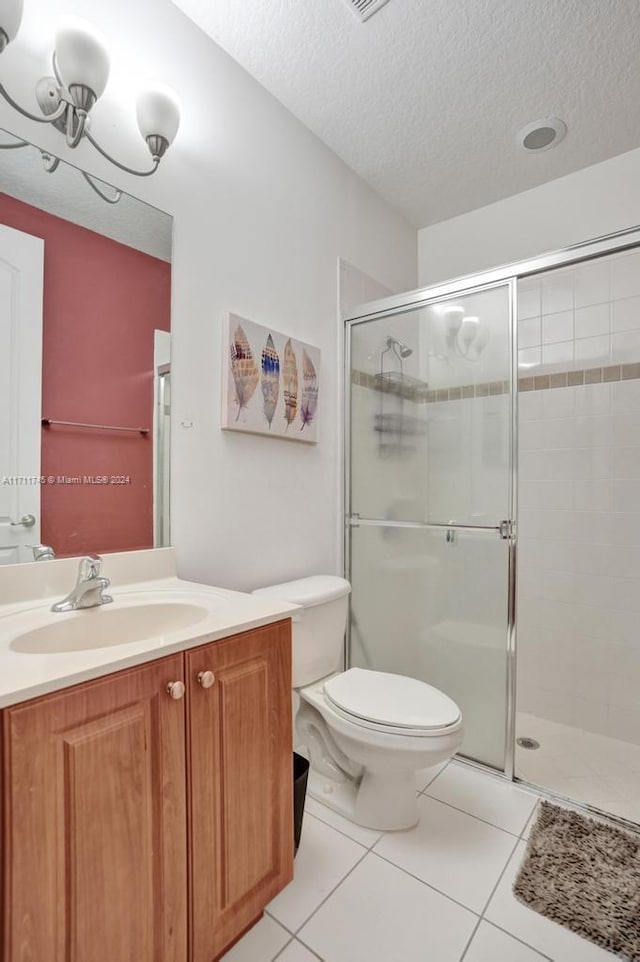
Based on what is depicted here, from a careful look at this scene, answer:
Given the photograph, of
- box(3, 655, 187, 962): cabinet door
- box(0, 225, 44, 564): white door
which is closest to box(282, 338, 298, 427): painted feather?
box(0, 225, 44, 564): white door

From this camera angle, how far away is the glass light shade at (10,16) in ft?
3.33

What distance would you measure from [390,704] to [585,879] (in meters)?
0.67

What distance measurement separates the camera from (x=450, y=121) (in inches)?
77.0

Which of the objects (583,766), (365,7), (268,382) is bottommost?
(583,766)

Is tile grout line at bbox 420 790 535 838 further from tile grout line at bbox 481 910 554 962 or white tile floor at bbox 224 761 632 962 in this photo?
tile grout line at bbox 481 910 554 962

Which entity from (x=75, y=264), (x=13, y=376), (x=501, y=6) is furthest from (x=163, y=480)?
(x=501, y=6)

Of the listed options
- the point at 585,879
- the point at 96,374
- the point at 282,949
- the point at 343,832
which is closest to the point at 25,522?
the point at 96,374

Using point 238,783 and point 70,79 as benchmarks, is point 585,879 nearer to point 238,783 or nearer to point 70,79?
point 238,783

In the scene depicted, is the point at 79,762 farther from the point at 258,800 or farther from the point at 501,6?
the point at 501,6

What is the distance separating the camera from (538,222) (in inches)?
92.5

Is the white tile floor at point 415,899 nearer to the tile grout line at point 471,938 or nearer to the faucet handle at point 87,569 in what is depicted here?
the tile grout line at point 471,938

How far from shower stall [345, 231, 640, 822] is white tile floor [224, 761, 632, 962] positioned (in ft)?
1.32

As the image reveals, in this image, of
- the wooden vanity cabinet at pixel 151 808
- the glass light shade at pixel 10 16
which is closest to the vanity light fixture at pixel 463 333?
the wooden vanity cabinet at pixel 151 808

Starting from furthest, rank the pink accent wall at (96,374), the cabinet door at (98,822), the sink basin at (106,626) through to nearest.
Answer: the pink accent wall at (96,374)
the sink basin at (106,626)
the cabinet door at (98,822)
